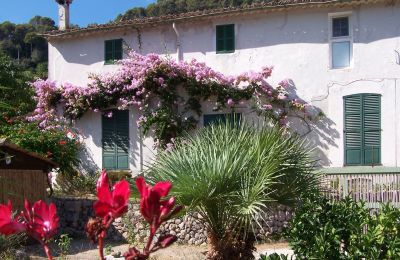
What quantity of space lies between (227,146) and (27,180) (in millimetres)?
6659

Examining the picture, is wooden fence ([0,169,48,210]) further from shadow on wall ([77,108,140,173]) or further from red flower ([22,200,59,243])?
red flower ([22,200,59,243])

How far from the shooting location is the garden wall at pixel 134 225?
12598 millimetres

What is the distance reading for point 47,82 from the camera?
19.1 metres

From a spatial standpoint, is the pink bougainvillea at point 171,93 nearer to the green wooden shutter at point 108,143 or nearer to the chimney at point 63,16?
the green wooden shutter at point 108,143

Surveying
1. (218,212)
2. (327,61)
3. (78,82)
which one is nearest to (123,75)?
(78,82)

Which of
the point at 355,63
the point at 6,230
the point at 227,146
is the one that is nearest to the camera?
the point at 6,230

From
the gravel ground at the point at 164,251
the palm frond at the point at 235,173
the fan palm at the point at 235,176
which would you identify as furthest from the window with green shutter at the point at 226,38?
the palm frond at the point at 235,173

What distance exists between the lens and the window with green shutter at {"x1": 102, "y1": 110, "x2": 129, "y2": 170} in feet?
60.6

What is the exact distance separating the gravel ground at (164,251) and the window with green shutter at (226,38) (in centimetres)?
713

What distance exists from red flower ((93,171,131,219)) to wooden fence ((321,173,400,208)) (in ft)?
36.8

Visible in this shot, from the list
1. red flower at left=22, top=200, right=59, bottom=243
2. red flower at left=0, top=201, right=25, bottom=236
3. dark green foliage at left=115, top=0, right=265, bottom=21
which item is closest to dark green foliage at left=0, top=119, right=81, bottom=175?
red flower at left=22, top=200, right=59, bottom=243

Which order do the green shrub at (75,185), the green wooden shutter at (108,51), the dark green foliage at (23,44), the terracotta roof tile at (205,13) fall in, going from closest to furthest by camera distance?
the terracotta roof tile at (205,13) < the green shrub at (75,185) < the green wooden shutter at (108,51) < the dark green foliage at (23,44)

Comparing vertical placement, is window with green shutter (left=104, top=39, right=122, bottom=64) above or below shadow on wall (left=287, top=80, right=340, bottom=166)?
above

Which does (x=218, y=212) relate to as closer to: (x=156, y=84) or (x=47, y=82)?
(x=156, y=84)
